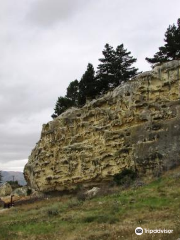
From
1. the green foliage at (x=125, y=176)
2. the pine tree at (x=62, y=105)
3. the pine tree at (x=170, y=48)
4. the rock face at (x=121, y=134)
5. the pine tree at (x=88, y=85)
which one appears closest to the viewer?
the green foliage at (x=125, y=176)

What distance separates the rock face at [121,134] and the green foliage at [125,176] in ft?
2.26

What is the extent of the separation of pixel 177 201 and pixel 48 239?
8.04m

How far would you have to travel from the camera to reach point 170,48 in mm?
39938

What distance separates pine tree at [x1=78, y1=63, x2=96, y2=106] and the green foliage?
613 inches

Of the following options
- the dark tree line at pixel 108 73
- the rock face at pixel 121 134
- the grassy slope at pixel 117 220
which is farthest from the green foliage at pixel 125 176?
the dark tree line at pixel 108 73

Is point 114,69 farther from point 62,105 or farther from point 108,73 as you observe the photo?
point 62,105

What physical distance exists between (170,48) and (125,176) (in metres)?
17.1

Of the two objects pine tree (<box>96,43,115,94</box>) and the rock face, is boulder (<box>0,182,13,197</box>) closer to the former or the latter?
the rock face

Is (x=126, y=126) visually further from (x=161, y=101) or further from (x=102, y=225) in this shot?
(x=102, y=225)

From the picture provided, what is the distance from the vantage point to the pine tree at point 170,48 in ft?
130

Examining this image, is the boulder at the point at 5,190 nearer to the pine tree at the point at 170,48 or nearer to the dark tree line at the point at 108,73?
the dark tree line at the point at 108,73

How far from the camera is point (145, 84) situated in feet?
114

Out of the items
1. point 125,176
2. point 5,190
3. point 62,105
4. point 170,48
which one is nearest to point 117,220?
point 125,176

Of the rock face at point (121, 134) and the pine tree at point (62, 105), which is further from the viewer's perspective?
the pine tree at point (62, 105)
